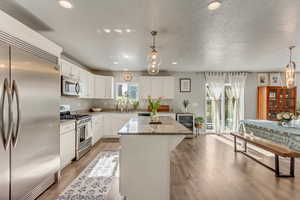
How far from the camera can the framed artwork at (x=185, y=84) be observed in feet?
22.2

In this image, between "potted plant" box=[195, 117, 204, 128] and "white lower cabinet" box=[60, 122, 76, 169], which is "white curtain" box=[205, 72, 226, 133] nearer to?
"potted plant" box=[195, 117, 204, 128]

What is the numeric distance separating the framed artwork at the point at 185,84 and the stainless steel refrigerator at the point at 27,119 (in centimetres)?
495

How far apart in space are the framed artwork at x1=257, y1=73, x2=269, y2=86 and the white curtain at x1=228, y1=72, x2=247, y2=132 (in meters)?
0.59

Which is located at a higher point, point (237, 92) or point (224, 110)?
point (237, 92)

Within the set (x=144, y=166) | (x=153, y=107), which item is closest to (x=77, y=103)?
(x=153, y=107)

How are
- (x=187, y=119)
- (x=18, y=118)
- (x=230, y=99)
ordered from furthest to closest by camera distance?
(x=230, y=99) < (x=187, y=119) < (x=18, y=118)

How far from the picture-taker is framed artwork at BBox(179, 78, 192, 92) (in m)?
6.76

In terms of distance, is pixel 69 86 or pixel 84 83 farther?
pixel 84 83

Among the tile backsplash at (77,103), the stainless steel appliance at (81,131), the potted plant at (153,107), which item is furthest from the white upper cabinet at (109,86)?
the potted plant at (153,107)

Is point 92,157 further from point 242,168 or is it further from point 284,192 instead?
point 284,192

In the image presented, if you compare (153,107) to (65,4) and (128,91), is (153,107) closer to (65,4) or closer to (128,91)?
(65,4)

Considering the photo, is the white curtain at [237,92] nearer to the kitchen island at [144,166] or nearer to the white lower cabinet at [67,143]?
the kitchen island at [144,166]

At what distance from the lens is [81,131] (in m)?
3.89

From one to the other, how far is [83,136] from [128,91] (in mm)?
2981
